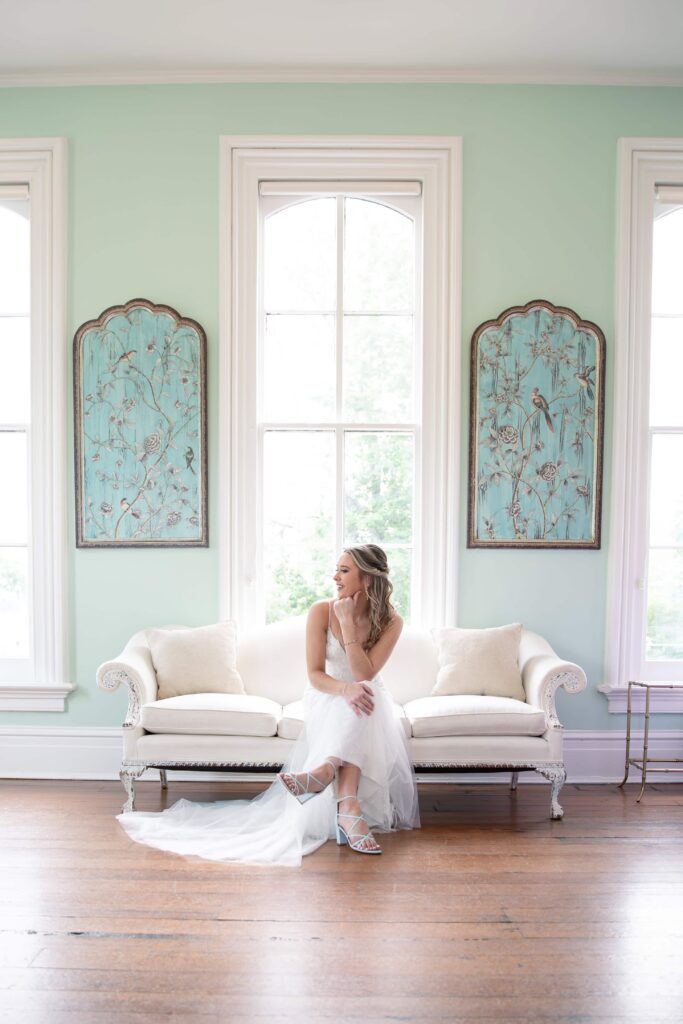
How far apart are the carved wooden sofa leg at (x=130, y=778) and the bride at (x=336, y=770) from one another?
4cm

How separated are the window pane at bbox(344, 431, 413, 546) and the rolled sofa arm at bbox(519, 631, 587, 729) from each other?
0.96 meters

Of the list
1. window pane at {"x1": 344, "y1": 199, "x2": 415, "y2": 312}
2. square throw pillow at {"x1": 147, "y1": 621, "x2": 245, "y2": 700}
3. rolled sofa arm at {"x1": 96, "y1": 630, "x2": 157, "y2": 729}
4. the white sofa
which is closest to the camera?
the white sofa

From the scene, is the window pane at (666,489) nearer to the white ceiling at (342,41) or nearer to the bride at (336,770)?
the bride at (336,770)

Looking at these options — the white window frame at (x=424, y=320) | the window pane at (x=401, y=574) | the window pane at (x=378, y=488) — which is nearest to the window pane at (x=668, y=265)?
the white window frame at (x=424, y=320)

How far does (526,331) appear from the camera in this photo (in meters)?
4.46

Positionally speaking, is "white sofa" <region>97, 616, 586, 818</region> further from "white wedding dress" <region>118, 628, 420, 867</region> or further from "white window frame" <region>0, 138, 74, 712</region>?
"white window frame" <region>0, 138, 74, 712</region>

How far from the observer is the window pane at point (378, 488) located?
4.60 meters

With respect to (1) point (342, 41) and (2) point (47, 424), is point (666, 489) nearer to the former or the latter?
(1) point (342, 41)

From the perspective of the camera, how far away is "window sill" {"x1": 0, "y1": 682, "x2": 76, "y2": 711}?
446 centimetres

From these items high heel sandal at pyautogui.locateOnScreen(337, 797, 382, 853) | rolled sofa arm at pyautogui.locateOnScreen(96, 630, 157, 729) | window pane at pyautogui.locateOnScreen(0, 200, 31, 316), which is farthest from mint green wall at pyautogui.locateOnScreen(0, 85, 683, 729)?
high heel sandal at pyautogui.locateOnScreen(337, 797, 382, 853)

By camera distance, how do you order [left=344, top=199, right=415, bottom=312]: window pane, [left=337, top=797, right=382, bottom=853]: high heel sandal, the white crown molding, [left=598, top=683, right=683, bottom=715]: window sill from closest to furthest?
1. [left=337, top=797, right=382, bottom=853]: high heel sandal
2. the white crown molding
3. [left=598, top=683, right=683, bottom=715]: window sill
4. [left=344, top=199, right=415, bottom=312]: window pane

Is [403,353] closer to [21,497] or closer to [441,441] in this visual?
[441,441]

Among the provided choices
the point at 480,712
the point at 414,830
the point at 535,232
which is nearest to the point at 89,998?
the point at 414,830

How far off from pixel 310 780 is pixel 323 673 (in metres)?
0.50
